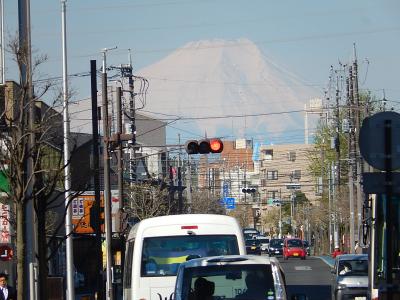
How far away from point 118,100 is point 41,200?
20.6m

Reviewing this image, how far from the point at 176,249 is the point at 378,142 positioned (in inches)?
302

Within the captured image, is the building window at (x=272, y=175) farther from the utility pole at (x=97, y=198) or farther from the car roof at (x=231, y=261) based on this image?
the car roof at (x=231, y=261)

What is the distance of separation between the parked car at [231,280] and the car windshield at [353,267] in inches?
682

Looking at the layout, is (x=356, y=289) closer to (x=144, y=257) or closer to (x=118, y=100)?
(x=144, y=257)

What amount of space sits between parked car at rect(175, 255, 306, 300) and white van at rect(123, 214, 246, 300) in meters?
6.13

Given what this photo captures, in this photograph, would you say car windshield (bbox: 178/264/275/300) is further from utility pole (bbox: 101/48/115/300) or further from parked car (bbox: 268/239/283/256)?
parked car (bbox: 268/239/283/256)

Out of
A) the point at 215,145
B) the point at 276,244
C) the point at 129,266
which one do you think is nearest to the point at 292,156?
the point at 276,244

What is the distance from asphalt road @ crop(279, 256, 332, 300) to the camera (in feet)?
132

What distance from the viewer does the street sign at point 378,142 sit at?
13.0 meters

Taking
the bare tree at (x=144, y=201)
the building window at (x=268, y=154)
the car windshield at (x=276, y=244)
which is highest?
the building window at (x=268, y=154)

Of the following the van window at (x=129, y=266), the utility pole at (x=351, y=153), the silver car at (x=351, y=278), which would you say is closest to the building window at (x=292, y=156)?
the utility pole at (x=351, y=153)

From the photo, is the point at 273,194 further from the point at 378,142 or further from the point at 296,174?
the point at 378,142

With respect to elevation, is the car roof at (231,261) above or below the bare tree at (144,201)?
below

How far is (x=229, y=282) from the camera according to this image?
43.0ft
